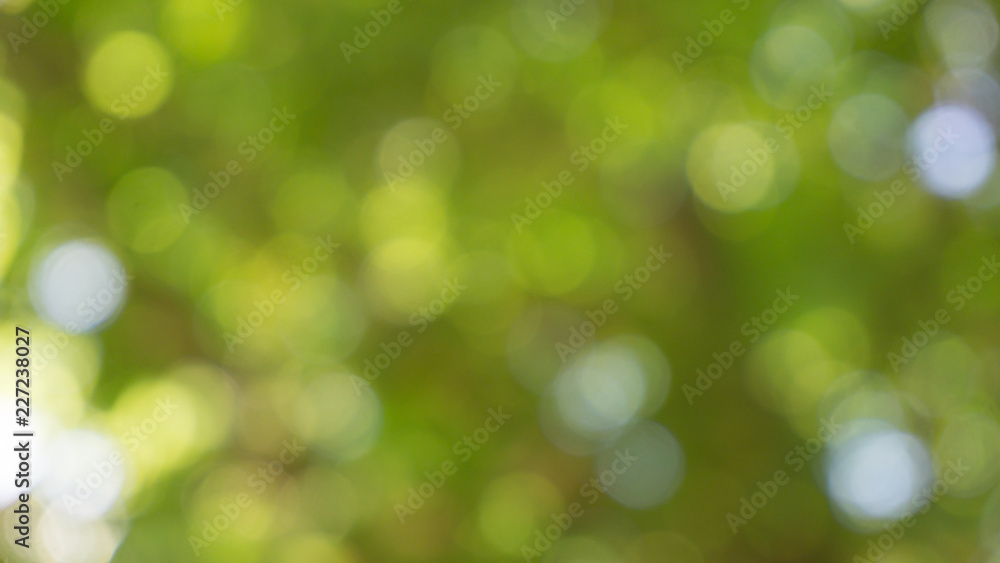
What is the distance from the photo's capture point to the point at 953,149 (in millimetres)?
490

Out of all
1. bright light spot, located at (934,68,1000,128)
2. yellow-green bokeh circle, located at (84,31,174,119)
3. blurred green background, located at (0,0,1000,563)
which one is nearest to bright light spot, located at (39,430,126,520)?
blurred green background, located at (0,0,1000,563)

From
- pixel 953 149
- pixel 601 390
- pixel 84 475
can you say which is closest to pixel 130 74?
pixel 84 475

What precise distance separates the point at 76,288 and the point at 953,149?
0.60 metres

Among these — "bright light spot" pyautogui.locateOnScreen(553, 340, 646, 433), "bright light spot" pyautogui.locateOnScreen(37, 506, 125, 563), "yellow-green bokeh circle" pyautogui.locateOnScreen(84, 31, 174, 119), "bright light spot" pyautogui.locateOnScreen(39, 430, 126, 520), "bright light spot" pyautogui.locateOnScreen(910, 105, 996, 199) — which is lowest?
"bright light spot" pyautogui.locateOnScreen(37, 506, 125, 563)

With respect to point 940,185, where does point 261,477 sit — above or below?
below

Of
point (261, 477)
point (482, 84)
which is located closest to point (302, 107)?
point (482, 84)

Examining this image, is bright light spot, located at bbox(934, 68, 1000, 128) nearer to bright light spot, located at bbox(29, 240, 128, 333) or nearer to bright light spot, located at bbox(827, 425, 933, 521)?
bright light spot, located at bbox(827, 425, 933, 521)

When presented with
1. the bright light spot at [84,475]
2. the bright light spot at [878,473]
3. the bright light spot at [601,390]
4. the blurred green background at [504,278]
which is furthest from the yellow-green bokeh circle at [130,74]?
the bright light spot at [878,473]

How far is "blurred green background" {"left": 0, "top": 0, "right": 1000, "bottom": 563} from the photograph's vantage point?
461mm

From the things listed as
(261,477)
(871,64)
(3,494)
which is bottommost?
(3,494)

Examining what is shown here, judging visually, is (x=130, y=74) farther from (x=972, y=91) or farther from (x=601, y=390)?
(x=972, y=91)

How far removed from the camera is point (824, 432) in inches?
19.1

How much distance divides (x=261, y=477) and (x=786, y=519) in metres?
0.37

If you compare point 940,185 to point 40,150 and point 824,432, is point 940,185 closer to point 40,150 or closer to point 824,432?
point 824,432
